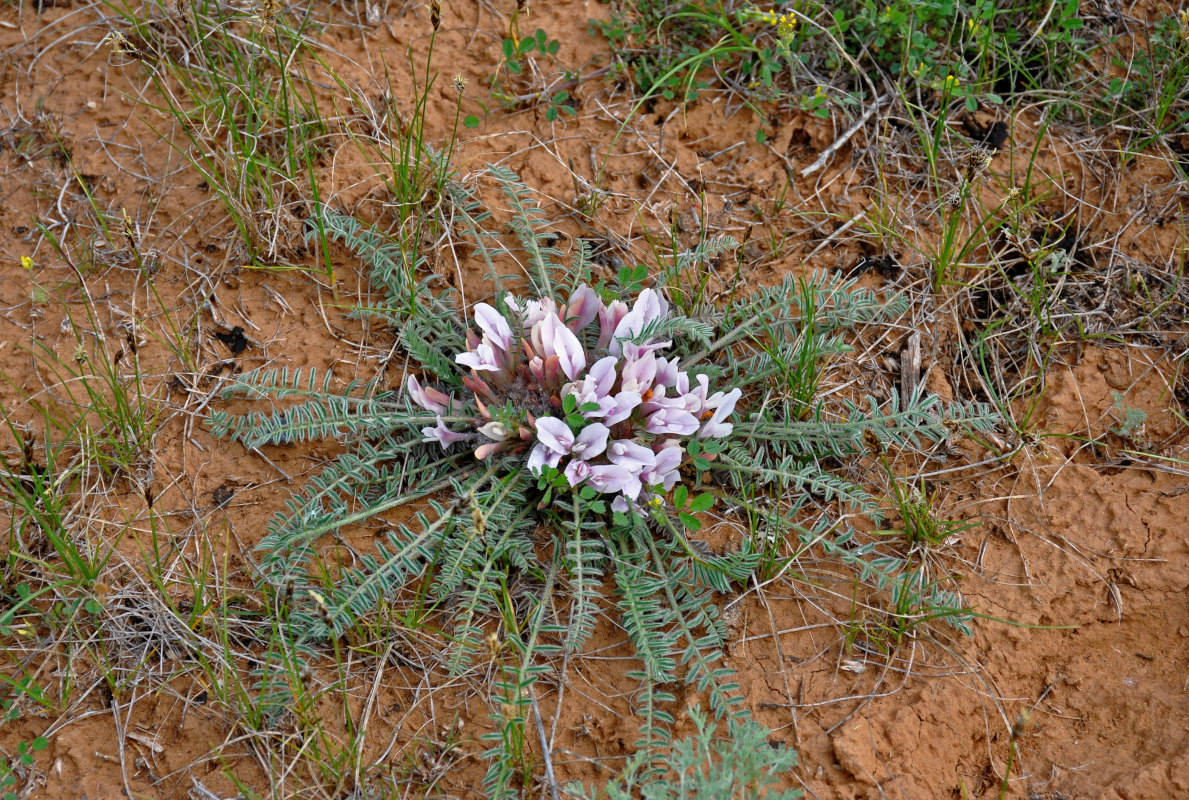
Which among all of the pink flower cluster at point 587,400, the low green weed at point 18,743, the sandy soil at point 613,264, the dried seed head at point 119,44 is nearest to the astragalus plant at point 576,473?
the pink flower cluster at point 587,400

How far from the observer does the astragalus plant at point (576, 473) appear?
2.60 m

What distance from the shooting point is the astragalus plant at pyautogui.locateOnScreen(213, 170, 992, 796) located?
8.54ft

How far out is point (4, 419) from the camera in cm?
306

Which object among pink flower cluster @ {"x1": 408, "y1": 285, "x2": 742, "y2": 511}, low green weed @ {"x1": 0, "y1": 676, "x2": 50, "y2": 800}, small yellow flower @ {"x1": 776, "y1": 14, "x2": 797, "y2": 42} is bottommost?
low green weed @ {"x1": 0, "y1": 676, "x2": 50, "y2": 800}

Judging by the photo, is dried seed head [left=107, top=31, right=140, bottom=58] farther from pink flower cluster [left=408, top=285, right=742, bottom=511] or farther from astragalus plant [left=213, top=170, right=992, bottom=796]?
pink flower cluster [left=408, top=285, right=742, bottom=511]

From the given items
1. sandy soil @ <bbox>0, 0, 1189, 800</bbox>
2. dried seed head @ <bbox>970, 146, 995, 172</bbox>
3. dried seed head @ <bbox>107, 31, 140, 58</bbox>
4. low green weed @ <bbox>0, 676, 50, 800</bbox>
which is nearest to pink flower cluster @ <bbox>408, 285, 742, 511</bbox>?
sandy soil @ <bbox>0, 0, 1189, 800</bbox>

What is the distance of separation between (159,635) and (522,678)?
1183 mm

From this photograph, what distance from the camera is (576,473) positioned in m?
2.69

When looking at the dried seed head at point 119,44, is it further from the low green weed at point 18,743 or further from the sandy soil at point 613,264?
the low green weed at point 18,743

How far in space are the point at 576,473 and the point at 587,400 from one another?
0.25 m

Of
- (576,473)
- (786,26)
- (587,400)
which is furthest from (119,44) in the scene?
(786,26)

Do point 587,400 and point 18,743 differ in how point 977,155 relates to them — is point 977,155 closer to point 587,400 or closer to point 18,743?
point 587,400

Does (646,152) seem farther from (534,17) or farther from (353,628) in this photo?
(353,628)

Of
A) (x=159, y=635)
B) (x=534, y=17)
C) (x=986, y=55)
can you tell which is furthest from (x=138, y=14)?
(x=986, y=55)
